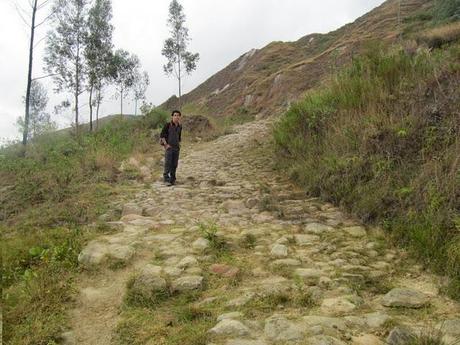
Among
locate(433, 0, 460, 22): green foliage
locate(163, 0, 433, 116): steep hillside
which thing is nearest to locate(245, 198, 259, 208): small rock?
locate(163, 0, 433, 116): steep hillside

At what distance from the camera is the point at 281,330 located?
9.21 ft

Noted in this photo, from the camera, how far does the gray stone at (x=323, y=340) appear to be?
2.61m

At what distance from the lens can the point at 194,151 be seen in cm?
1255

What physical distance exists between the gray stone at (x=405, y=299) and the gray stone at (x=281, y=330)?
82 centimetres

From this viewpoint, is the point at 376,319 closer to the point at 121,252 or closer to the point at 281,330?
the point at 281,330

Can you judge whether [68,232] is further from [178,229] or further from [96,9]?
[96,9]

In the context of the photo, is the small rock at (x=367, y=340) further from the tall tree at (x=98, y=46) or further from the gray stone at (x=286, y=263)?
the tall tree at (x=98, y=46)

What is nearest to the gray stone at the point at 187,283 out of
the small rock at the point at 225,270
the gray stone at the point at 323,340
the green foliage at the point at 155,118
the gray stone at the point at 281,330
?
the small rock at the point at 225,270

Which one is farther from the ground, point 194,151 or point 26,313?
point 194,151

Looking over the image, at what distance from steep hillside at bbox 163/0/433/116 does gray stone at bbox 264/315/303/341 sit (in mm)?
14063

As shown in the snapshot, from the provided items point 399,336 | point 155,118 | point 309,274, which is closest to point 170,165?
point 309,274

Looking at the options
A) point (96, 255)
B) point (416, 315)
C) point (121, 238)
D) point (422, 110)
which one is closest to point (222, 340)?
point (416, 315)

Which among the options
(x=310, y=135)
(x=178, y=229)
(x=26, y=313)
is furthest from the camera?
(x=310, y=135)

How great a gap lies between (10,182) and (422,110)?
899cm
